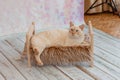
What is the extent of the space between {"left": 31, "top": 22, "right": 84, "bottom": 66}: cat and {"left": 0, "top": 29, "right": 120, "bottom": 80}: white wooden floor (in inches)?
5.9

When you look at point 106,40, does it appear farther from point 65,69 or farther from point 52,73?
point 52,73

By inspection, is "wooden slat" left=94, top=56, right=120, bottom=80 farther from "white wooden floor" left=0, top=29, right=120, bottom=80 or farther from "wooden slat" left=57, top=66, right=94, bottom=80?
"wooden slat" left=57, top=66, right=94, bottom=80

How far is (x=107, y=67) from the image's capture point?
8.36ft

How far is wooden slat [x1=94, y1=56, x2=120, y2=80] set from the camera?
2.41 metres

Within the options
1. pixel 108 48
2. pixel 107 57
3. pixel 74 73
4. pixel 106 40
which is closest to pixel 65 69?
pixel 74 73

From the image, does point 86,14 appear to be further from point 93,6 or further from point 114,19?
point 114,19

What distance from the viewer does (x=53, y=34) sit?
100 inches

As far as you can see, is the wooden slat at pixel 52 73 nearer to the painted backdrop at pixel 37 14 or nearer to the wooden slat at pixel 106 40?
the wooden slat at pixel 106 40

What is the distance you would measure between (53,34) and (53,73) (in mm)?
407

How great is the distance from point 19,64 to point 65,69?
513 mm

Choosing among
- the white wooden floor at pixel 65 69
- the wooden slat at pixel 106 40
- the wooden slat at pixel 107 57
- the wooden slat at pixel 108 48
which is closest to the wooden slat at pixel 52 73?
the white wooden floor at pixel 65 69

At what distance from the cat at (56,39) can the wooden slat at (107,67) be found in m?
0.34

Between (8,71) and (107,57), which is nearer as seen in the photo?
(8,71)

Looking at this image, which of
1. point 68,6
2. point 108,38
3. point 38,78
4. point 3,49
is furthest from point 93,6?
point 38,78
